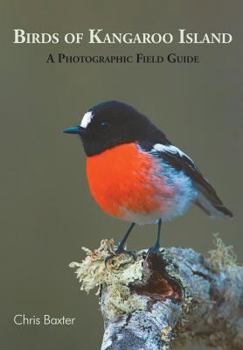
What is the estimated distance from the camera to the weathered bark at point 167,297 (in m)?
2.21

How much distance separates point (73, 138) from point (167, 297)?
8.17 ft

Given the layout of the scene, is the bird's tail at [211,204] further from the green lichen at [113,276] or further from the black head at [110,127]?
the green lichen at [113,276]

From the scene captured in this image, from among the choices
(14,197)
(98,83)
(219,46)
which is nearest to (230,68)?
(219,46)

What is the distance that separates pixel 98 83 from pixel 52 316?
1.56 meters

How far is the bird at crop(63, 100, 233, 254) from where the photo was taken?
3.21 metres

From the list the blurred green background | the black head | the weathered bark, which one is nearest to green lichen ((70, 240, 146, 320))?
the weathered bark

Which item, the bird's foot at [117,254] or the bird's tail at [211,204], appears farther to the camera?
the bird's tail at [211,204]

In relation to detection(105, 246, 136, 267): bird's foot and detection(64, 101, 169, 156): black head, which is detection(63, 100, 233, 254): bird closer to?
detection(64, 101, 169, 156): black head

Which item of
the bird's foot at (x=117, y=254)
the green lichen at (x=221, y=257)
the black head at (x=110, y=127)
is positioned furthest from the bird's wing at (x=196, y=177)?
the bird's foot at (x=117, y=254)

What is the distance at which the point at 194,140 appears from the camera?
4555 mm

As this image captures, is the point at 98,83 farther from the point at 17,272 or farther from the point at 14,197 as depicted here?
the point at 17,272

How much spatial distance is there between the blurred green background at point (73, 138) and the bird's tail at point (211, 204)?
243 mm

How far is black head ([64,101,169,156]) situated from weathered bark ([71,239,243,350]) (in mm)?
635

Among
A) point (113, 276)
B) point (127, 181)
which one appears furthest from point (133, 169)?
point (113, 276)
